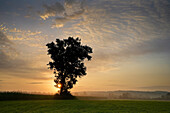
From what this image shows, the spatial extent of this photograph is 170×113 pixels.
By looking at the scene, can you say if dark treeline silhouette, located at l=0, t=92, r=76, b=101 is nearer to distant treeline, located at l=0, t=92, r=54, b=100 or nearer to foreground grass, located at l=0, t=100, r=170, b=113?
distant treeline, located at l=0, t=92, r=54, b=100

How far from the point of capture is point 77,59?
144ft

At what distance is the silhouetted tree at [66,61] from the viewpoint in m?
42.6

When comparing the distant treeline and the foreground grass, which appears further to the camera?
the distant treeline

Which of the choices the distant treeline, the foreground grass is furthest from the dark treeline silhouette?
the foreground grass

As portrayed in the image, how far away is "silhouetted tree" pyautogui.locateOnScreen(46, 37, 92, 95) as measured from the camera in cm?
4262

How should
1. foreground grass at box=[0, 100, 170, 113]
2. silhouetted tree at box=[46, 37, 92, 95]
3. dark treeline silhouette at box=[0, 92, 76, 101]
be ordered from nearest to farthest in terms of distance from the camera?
foreground grass at box=[0, 100, 170, 113] → dark treeline silhouette at box=[0, 92, 76, 101] → silhouetted tree at box=[46, 37, 92, 95]

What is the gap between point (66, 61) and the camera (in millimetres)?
42875

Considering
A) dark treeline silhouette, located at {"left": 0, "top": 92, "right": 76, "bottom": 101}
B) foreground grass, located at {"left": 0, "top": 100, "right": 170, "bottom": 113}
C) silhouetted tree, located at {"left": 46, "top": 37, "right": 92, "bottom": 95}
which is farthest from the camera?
silhouetted tree, located at {"left": 46, "top": 37, "right": 92, "bottom": 95}

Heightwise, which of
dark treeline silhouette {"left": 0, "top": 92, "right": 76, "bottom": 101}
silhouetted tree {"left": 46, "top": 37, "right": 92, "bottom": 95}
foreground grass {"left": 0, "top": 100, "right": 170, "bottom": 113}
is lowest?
foreground grass {"left": 0, "top": 100, "right": 170, "bottom": 113}

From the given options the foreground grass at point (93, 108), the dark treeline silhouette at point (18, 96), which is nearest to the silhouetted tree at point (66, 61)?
the dark treeline silhouette at point (18, 96)

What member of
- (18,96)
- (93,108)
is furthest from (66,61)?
(93,108)

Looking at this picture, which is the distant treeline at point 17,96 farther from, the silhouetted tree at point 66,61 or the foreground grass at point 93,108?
the foreground grass at point 93,108

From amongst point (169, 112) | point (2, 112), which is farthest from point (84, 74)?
point (169, 112)

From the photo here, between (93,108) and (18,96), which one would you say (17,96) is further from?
(93,108)
